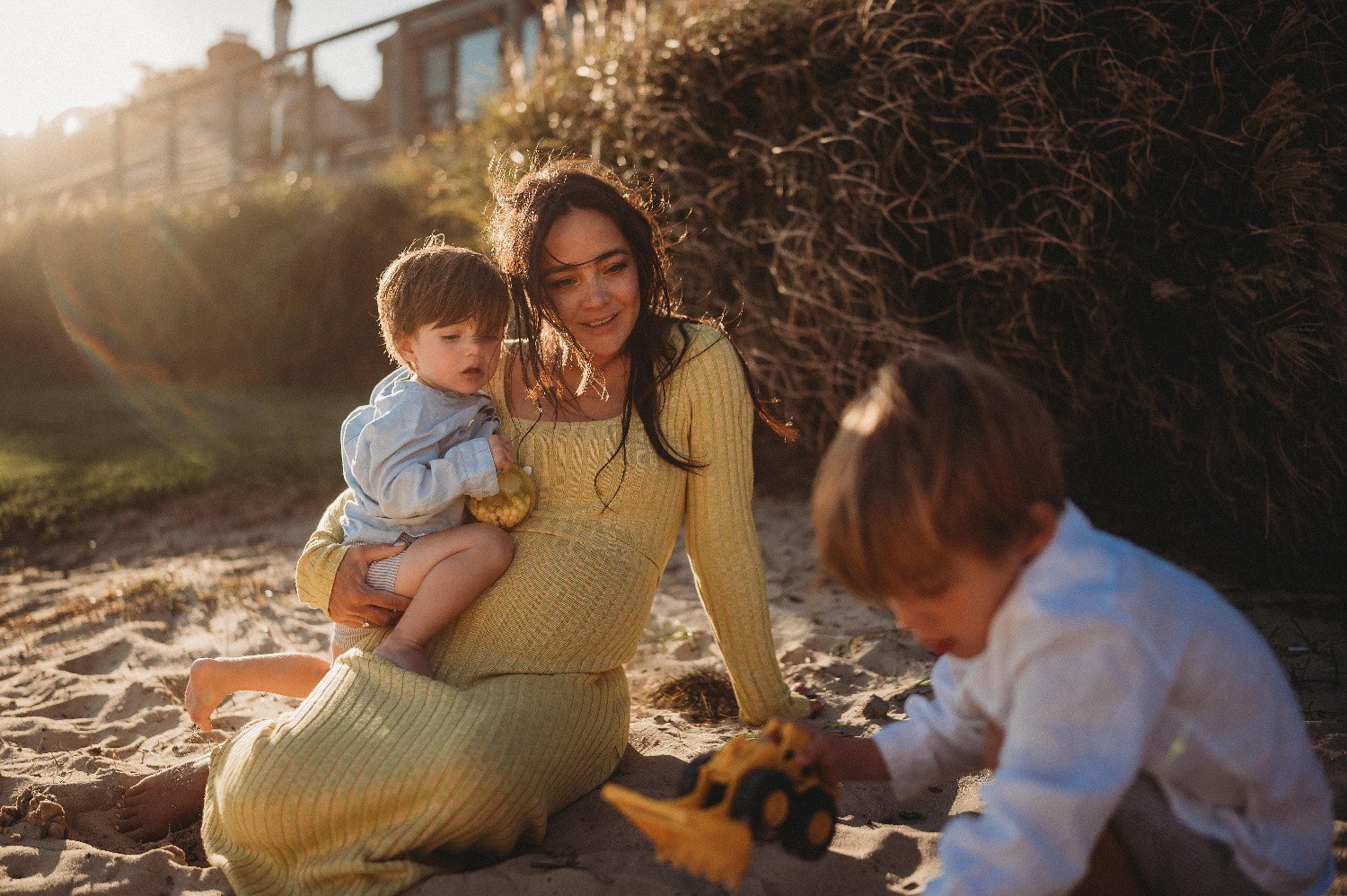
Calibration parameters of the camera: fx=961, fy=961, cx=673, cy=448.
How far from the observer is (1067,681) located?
1334mm

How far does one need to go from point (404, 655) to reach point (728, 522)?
0.97 m

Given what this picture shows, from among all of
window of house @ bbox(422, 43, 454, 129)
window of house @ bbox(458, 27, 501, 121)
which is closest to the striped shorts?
window of house @ bbox(458, 27, 501, 121)

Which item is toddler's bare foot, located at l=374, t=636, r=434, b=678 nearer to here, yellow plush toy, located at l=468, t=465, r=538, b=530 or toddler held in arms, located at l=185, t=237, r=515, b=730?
toddler held in arms, located at l=185, t=237, r=515, b=730

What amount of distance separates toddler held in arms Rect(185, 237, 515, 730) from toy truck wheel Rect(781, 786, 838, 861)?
1.26m

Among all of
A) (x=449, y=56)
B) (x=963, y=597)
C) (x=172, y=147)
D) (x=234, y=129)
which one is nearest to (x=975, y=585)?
(x=963, y=597)

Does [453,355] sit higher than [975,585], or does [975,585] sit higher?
[453,355]

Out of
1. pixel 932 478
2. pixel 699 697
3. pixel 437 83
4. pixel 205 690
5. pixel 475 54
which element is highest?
pixel 475 54

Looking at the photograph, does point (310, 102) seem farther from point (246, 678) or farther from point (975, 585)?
point (975, 585)

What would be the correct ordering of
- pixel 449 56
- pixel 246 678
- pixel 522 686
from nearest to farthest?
pixel 522 686
pixel 246 678
pixel 449 56

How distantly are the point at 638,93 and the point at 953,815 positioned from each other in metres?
4.10

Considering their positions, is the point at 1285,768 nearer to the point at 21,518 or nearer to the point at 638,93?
the point at 638,93

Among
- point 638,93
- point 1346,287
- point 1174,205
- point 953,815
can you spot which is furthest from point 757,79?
point 953,815

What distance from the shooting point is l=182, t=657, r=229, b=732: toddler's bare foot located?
9.47 feet

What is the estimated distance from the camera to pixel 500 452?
2.66 m
